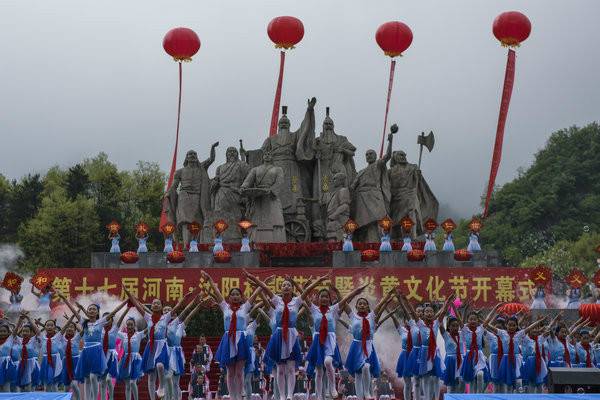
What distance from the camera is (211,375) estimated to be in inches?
804

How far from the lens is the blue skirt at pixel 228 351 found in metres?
14.7

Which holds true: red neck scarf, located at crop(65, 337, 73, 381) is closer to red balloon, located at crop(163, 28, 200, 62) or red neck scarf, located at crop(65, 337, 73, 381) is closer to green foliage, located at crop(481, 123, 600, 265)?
red balloon, located at crop(163, 28, 200, 62)

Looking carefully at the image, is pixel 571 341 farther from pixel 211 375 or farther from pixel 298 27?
pixel 298 27

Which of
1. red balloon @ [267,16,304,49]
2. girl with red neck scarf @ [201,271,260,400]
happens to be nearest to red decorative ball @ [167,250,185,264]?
red balloon @ [267,16,304,49]

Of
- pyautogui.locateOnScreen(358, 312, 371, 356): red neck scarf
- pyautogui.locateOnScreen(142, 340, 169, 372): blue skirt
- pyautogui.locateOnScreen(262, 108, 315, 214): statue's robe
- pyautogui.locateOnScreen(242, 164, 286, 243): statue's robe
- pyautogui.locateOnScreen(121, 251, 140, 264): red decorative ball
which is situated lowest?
pyautogui.locateOnScreen(142, 340, 169, 372): blue skirt

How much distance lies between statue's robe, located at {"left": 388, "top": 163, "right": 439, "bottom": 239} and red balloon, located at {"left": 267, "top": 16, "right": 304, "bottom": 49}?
475cm

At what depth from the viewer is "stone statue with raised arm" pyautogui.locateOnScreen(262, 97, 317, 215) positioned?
99.2ft

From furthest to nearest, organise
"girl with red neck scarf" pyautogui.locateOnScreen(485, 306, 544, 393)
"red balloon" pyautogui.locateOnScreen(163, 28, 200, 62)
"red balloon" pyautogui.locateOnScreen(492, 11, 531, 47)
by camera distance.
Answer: "red balloon" pyautogui.locateOnScreen(163, 28, 200, 62)
"red balloon" pyautogui.locateOnScreen(492, 11, 531, 47)
"girl with red neck scarf" pyautogui.locateOnScreen(485, 306, 544, 393)

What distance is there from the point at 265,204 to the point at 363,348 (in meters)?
14.2

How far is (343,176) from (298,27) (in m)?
4.79

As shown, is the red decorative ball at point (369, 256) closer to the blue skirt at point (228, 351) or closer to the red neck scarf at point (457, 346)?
the red neck scarf at point (457, 346)

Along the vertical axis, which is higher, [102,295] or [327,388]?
[102,295]

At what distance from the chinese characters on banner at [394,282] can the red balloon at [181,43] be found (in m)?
8.52

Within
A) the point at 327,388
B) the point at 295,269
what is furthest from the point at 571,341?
the point at 295,269
